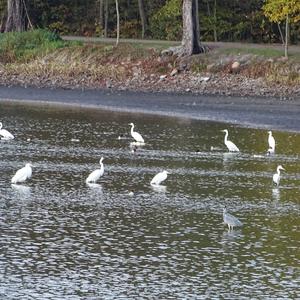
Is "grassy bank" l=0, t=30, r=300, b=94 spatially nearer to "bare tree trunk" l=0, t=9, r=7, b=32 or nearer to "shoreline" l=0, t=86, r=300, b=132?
"shoreline" l=0, t=86, r=300, b=132

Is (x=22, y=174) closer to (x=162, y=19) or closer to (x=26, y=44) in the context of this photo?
(x=26, y=44)

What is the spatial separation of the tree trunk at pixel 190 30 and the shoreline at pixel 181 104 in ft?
17.2

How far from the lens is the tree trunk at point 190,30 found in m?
53.8

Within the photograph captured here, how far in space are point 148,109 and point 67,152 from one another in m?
13.1

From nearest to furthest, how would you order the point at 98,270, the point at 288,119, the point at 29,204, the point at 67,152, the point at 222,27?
1. the point at 98,270
2. the point at 29,204
3. the point at 67,152
4. the point at 288,119
5. the point at 222,27

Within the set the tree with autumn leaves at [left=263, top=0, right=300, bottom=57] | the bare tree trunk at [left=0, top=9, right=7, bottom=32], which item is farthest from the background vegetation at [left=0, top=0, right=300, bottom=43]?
the tree with autumn leaves at [left=263, top=0, right=300, bottom=57]

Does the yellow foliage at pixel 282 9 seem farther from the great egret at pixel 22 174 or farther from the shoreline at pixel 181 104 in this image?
the great egret at pixel 22 174

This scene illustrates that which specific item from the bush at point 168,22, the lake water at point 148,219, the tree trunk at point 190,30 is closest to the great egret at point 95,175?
the lake water at point 148,219

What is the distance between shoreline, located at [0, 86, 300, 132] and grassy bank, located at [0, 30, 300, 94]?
71.1 inches

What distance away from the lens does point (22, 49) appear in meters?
59.2

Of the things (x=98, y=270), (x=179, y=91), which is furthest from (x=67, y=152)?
(x=179, y=91)

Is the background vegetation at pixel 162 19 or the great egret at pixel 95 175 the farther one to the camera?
the background vegetation at pixel 162 19

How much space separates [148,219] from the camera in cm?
2228

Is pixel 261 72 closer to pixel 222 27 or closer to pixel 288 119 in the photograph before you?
pixel 288 119
